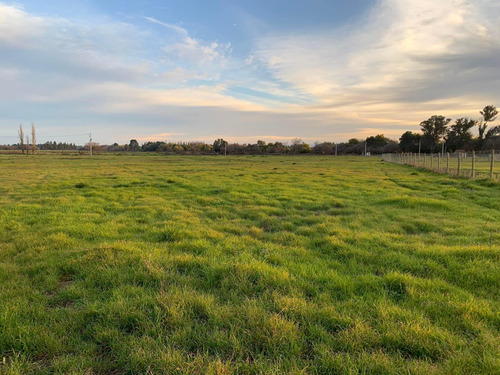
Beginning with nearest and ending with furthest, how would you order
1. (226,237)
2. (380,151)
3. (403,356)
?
1. (403,356)
2. (226,237)
3. (380,151)

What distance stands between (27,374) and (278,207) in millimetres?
7637

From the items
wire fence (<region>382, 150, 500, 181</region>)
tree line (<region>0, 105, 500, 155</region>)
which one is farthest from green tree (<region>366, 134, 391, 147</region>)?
wire fence (<region>382, 150, 500, 181</region>)

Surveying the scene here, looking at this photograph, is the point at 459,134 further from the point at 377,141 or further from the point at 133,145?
the point at 133,145

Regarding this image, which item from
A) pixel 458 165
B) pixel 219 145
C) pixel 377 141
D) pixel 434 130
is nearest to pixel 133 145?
pixel 219 145

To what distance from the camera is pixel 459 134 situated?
7519 centimetres

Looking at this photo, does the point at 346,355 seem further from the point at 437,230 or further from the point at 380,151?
the point at 380,151

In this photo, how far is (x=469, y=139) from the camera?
243ft

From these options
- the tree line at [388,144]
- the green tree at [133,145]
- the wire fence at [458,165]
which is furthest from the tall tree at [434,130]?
the green tree at [133,145]

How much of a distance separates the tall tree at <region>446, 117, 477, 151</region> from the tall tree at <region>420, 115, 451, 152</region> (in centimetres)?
195

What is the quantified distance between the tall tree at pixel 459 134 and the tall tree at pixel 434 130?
195 centimetres

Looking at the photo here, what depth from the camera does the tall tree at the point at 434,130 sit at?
250 feet

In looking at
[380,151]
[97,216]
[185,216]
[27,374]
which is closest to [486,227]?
[185,216]

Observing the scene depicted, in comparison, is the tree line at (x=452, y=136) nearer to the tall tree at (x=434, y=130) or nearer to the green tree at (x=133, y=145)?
the tall tree at (x=434, y=130)

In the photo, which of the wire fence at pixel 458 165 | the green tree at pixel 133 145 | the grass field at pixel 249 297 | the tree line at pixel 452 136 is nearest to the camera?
the grass field at pixel 249 297
